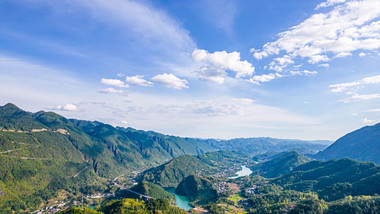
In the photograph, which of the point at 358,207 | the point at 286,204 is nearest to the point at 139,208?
the point at 286,204

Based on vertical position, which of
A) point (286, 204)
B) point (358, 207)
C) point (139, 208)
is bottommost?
point (139, 208)

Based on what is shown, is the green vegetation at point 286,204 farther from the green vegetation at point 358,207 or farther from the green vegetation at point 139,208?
the green vegetation at point 139,208

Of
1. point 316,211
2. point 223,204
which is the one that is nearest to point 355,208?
point 316,211

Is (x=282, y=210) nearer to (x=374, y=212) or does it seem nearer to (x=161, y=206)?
(x=374, y=212)

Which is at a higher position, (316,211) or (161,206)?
(316,211)

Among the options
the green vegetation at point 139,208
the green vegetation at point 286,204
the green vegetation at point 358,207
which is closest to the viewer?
the green vegetation at point 358,207

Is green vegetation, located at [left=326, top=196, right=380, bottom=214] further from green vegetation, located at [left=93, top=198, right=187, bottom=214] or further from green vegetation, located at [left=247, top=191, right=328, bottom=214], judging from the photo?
green vegetation, located at [left=93, top=198, right=187, bottom=214]

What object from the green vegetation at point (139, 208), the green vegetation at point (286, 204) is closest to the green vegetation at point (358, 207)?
the green vegetation at point (286, 204)

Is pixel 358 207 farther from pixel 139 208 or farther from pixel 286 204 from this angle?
pixel 139 208

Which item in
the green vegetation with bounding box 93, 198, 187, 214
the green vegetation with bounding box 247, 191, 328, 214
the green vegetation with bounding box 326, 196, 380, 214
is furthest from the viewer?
the green vegetation with bounding box 247, 191, 328, 214

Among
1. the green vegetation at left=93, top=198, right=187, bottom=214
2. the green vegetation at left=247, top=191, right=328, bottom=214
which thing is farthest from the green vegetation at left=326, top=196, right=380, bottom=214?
the green vegetation at left=93, top=198, right=187, bottom=214

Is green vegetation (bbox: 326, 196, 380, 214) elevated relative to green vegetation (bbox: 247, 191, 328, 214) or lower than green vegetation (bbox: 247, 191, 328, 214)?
elevated
